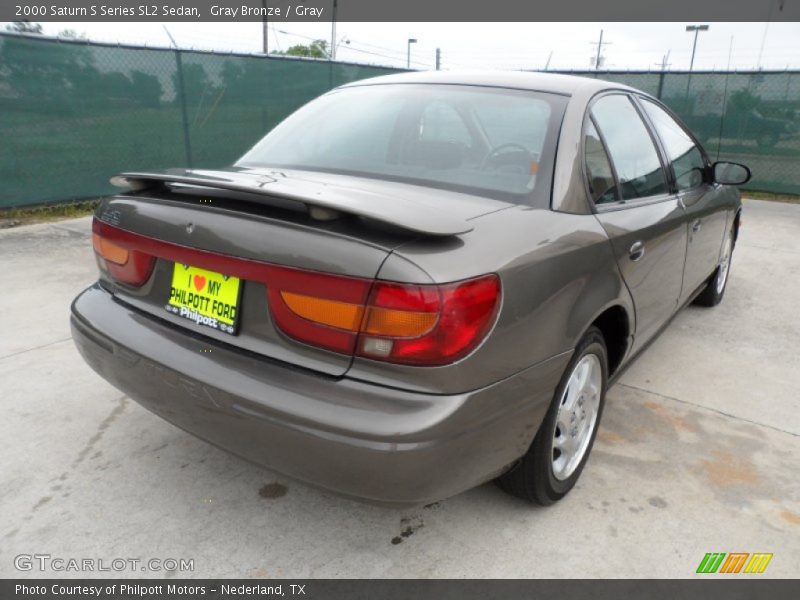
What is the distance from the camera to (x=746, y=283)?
211 inches

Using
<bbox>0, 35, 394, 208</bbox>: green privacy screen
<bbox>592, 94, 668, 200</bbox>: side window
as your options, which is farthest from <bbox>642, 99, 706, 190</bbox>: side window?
<bbox>0, 35, 394, 208</bbox>: green privacy screen

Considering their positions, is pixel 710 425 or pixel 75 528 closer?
pixel 75 528

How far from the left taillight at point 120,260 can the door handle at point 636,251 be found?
1.76 metres

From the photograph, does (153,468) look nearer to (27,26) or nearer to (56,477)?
(56,477)

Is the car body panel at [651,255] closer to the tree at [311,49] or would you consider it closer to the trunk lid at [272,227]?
the trunk lid at [272,227]

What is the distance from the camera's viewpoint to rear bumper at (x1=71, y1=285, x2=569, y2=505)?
5.17 feet

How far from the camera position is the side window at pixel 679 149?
3.17 metres

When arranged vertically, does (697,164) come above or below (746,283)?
above

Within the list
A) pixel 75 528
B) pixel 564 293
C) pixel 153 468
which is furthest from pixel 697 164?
pixel 75 528

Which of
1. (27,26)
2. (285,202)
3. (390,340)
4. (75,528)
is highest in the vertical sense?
(27,26)

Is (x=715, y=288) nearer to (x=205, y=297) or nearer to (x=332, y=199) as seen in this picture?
(x=332, y=199)

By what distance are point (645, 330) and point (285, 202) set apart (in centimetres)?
184

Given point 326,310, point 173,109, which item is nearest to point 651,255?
point 326,310

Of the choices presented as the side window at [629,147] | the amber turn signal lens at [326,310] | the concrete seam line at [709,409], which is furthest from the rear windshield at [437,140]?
the concrete seam line at [709,409]
